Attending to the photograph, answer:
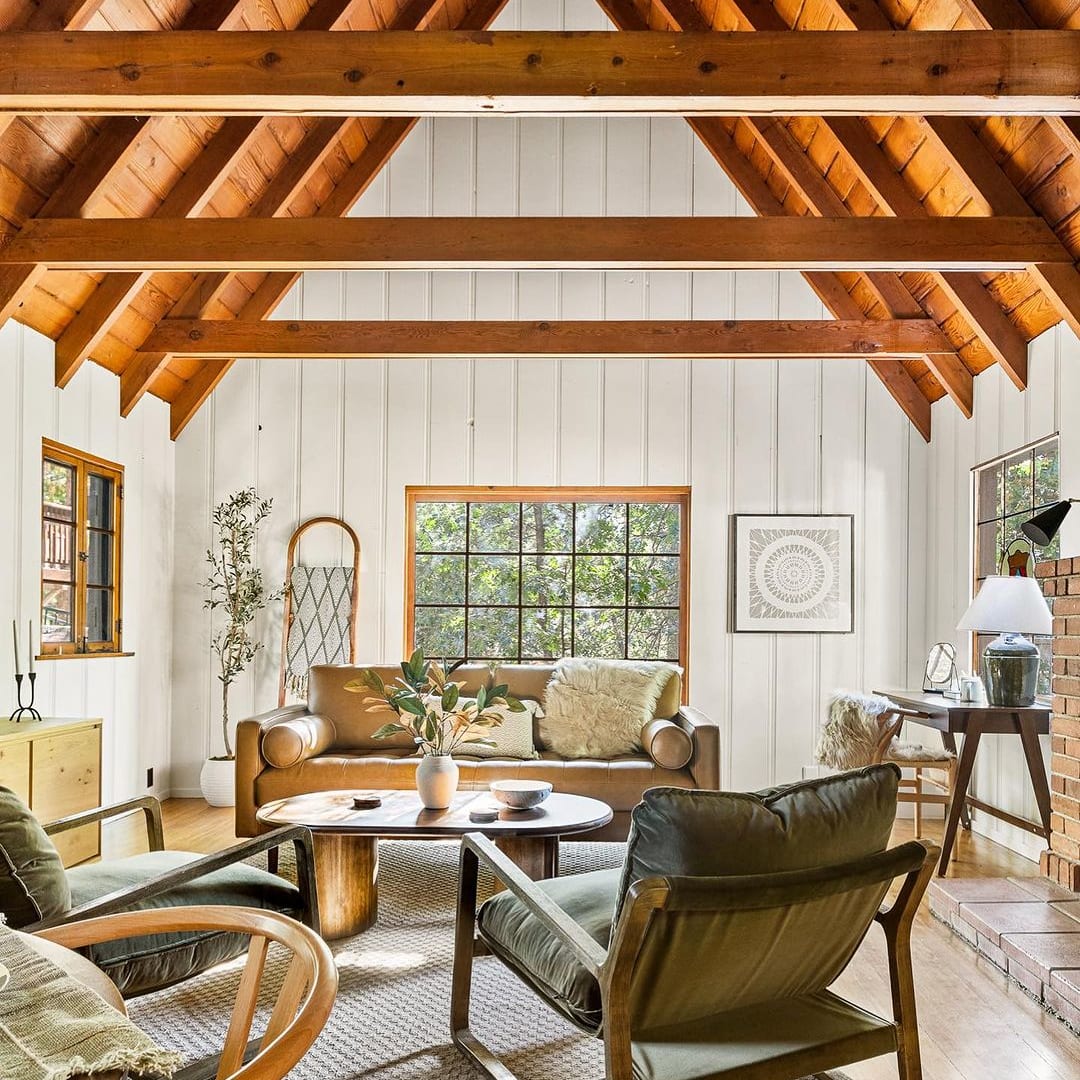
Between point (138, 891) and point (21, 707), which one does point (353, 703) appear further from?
point (138, 891)

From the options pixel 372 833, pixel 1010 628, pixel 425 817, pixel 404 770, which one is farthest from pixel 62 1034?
pixel 1010 628

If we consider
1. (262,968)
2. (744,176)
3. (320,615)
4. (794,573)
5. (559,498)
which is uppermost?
(744,176)

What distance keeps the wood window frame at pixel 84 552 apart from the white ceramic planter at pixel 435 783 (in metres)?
2.32

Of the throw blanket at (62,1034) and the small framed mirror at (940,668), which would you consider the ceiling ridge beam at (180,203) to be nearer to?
the small framed mirror at (940,668)

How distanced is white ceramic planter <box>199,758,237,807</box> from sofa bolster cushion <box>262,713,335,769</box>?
131 cm

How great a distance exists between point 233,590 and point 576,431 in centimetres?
244

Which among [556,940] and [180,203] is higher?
[180,203]

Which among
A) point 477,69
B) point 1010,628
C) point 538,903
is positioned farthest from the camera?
point 1010,628

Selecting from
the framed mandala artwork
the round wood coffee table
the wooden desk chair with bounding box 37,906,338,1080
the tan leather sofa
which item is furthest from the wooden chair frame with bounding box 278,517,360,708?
the wooden desk chair with bounding box 37,906,338,1080

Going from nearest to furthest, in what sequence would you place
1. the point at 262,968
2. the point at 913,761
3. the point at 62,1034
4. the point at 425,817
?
the point at 62,1034, the point at 262,968, the point at 425,817, the point at 913,761

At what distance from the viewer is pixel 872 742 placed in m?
4.90

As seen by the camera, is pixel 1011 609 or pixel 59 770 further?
pixel 1011 609

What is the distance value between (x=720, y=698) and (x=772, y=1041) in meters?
4.69

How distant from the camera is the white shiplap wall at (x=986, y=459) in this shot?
467 cm
